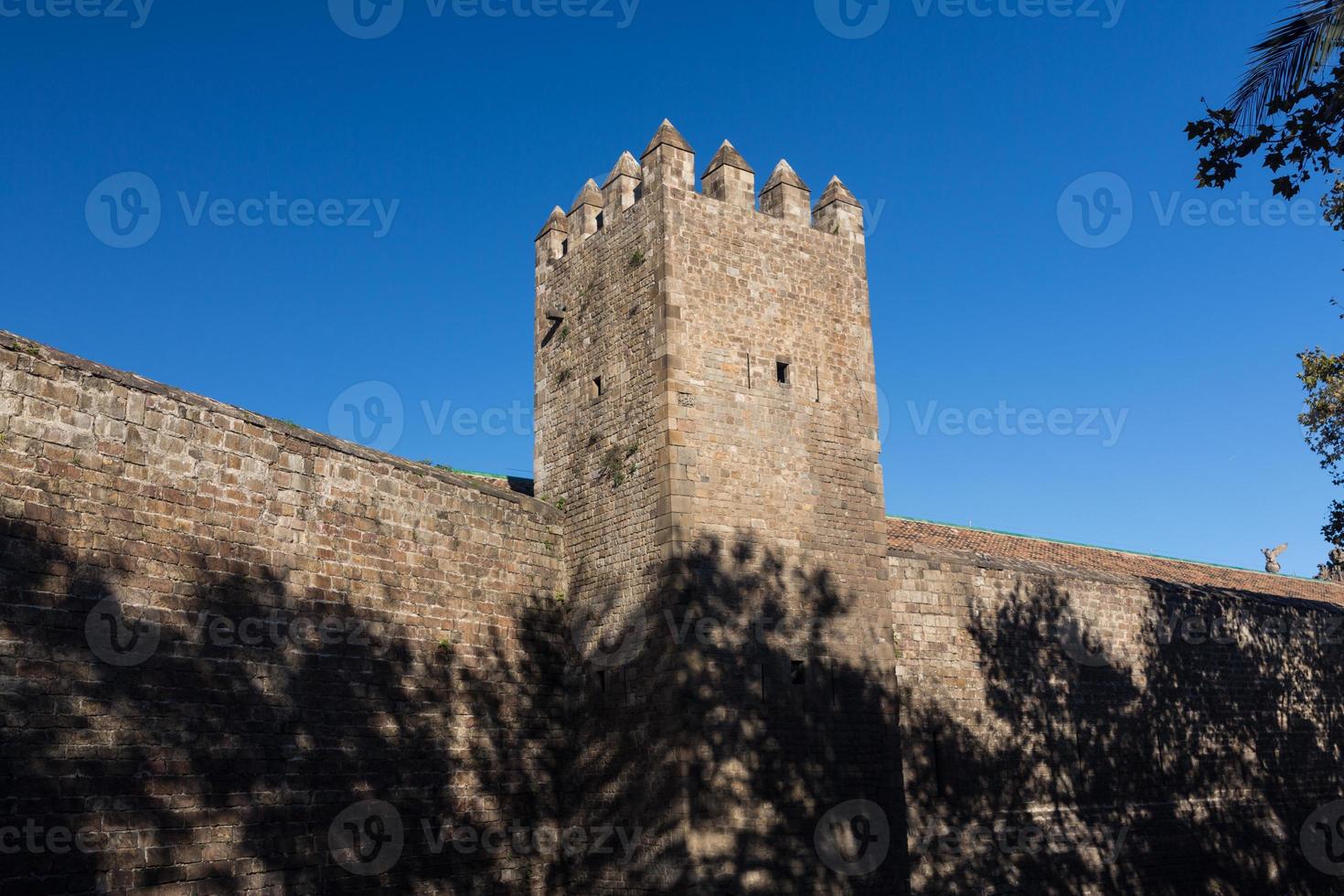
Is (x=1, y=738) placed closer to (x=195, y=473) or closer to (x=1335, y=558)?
(x=195, y=473)

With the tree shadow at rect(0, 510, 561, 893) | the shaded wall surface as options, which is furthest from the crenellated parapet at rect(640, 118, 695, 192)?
the tree shadow at rect(0, 510, 561, 893)

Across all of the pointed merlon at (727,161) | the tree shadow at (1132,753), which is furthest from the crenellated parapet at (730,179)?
the tree shadow at (1132,753)

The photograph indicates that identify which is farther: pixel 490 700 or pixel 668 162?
pixel 668 162

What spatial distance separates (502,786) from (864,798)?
4.59m

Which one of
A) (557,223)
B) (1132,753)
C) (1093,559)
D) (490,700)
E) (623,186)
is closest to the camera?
(490,700)

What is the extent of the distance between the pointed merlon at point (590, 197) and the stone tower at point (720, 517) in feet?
0.15

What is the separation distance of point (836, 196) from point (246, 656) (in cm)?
1044

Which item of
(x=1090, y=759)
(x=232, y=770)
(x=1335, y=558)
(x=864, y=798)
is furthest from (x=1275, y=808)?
(x=1335, y=558)

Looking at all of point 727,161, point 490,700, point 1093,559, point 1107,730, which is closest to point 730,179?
point 727,161

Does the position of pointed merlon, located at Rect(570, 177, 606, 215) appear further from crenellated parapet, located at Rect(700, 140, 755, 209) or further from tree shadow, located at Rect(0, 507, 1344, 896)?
tree shadow, located at Rect(0, 507, 1344, 896)

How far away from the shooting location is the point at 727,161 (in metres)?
16.4

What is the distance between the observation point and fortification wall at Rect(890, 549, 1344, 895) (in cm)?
1783

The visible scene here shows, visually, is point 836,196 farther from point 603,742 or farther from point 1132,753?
point 1132,753

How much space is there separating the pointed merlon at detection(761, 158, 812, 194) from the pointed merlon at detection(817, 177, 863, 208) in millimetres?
412
